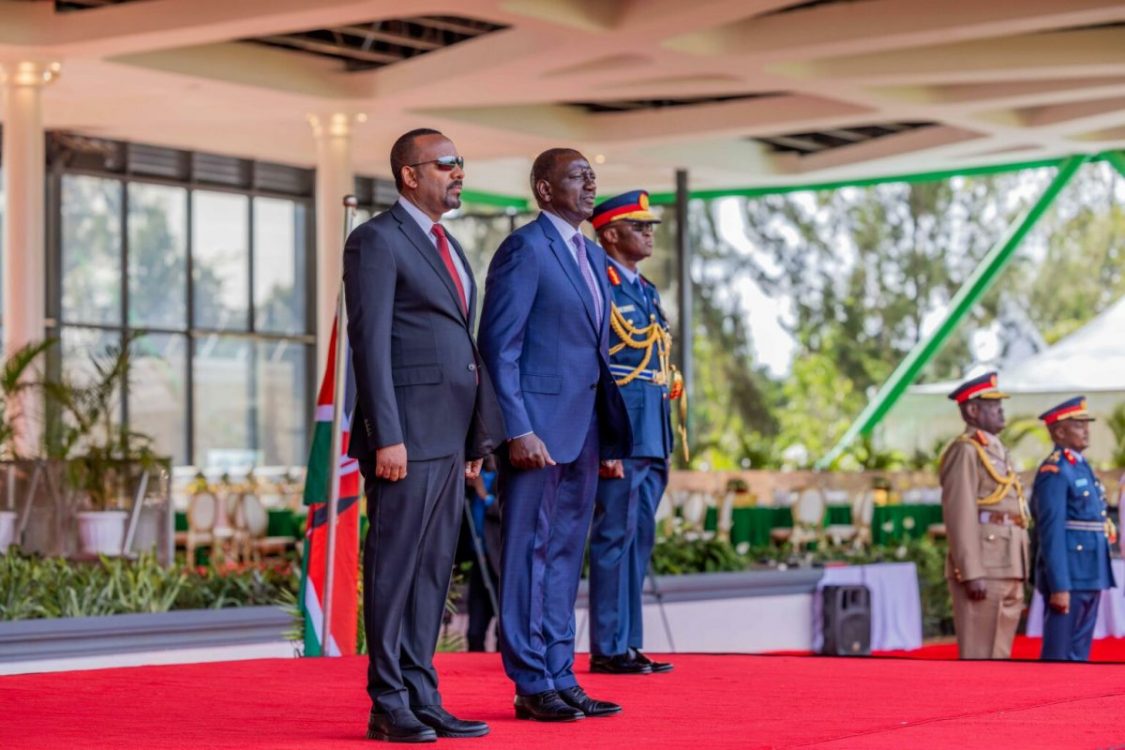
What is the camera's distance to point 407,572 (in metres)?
4.20

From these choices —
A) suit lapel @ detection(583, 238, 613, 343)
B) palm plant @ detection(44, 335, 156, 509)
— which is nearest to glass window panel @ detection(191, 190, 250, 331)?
palm plant @ detection(44, 335, 156, 509)

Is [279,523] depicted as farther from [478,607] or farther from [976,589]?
[976,589]

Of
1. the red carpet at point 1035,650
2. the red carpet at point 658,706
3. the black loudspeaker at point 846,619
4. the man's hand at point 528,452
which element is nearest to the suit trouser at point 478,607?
the red carpet at point 658,706

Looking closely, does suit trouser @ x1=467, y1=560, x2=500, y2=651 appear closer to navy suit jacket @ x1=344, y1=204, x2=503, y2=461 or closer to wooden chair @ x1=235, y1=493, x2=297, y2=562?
navy suit jacket @ x1=344, y1=204, x2=503, y2=461

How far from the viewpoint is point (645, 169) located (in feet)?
78.3

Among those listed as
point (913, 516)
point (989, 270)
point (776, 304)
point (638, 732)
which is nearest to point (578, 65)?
point (913, 516)

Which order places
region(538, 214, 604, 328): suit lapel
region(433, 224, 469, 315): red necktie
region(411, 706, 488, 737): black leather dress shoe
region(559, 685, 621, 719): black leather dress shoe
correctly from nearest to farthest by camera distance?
1. region(411, 706, 488, 737): black leather dress shoe
2. region(433, 224, 469, 315): red necktie
3. region(559, 685, 621, 719): black leather dress shoe
4. region(538, 214, 604, 328): suit lapel

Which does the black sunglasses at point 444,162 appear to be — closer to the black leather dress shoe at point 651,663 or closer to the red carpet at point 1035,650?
the black leather dress shoe at point 651,663

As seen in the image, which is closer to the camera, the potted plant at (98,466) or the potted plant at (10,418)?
the potted plant at (10,418)

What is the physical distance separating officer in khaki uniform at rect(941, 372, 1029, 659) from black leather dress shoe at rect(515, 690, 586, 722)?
377 cm

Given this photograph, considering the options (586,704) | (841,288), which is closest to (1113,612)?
(586,704)

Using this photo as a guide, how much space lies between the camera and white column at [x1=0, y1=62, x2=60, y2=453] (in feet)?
52.4

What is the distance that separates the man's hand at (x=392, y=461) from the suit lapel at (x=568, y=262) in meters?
0.91

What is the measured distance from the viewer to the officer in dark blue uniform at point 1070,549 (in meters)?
8.33
